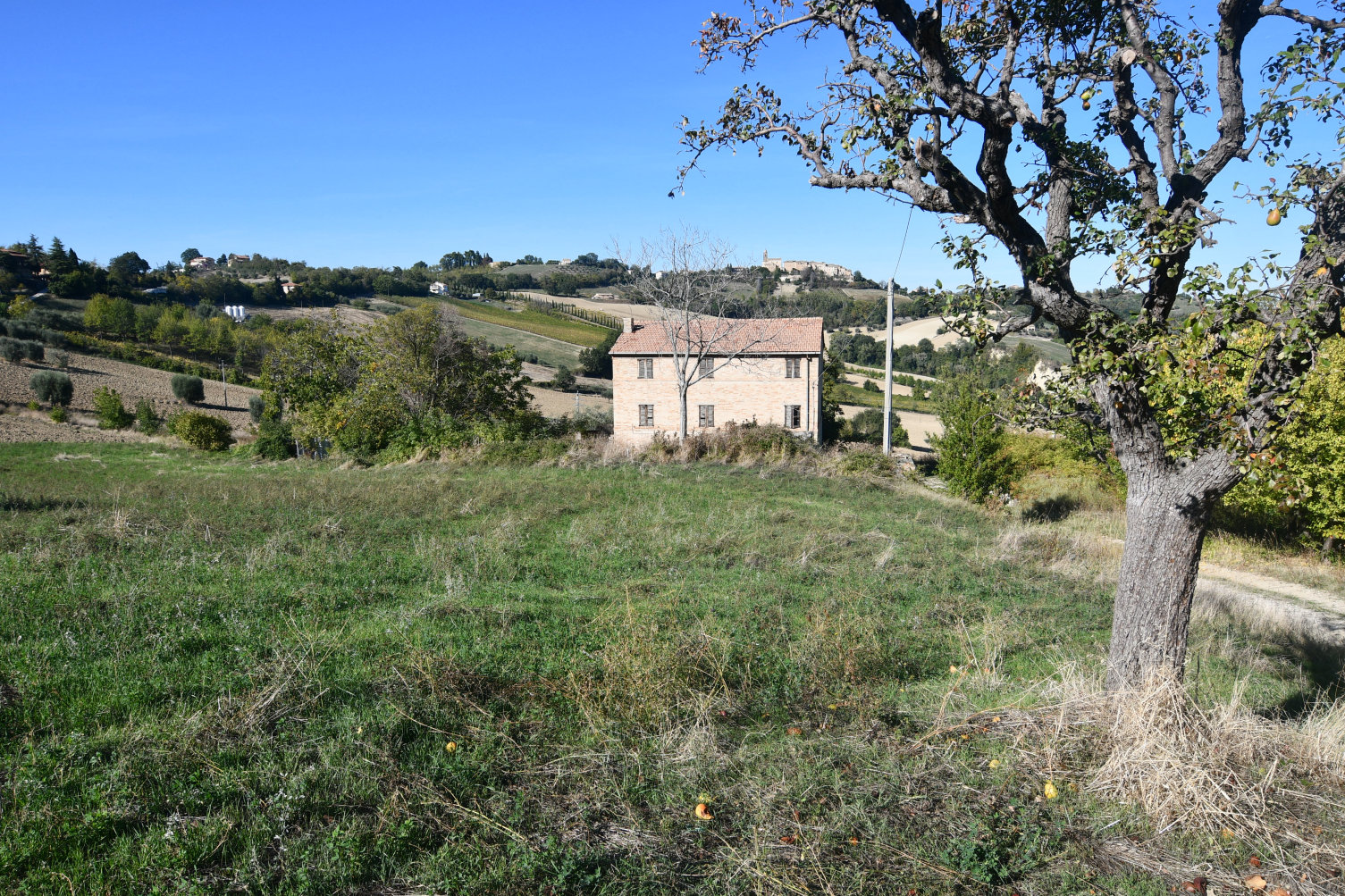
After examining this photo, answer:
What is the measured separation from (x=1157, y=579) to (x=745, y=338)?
33.3 meters

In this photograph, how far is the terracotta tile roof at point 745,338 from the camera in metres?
36.2

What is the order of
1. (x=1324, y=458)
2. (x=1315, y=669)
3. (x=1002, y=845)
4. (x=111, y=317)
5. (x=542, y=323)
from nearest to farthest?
(x=1002, y=845) < (x=1315, y=669) < (x=1324, y=458) < (x=111, y=317) < (x=542, y=323)

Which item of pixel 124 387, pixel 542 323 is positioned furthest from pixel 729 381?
pixel 542 323

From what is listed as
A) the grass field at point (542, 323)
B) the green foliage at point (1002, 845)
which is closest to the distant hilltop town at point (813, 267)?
the grass field at point (542, 323)

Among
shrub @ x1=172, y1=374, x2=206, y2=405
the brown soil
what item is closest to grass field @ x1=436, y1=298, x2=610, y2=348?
the brown soil

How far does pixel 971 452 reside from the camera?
20.3 meters

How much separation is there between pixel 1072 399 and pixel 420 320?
26.7m

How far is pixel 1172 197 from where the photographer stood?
199 inches

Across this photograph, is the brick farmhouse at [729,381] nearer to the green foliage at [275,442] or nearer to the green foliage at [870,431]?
the green foliage at [870,431]

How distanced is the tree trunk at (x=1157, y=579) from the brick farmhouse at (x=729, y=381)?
31297mm

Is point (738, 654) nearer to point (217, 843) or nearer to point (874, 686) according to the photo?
point (874, 686)

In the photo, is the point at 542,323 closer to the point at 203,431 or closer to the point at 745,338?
the point at 745,338

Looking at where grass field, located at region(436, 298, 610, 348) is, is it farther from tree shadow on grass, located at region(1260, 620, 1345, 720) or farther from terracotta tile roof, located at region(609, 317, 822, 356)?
tree shadow on grass, located at region(1260, 620, 1345, 720)

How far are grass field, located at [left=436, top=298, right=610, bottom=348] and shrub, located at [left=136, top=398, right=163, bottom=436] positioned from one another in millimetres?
45026
